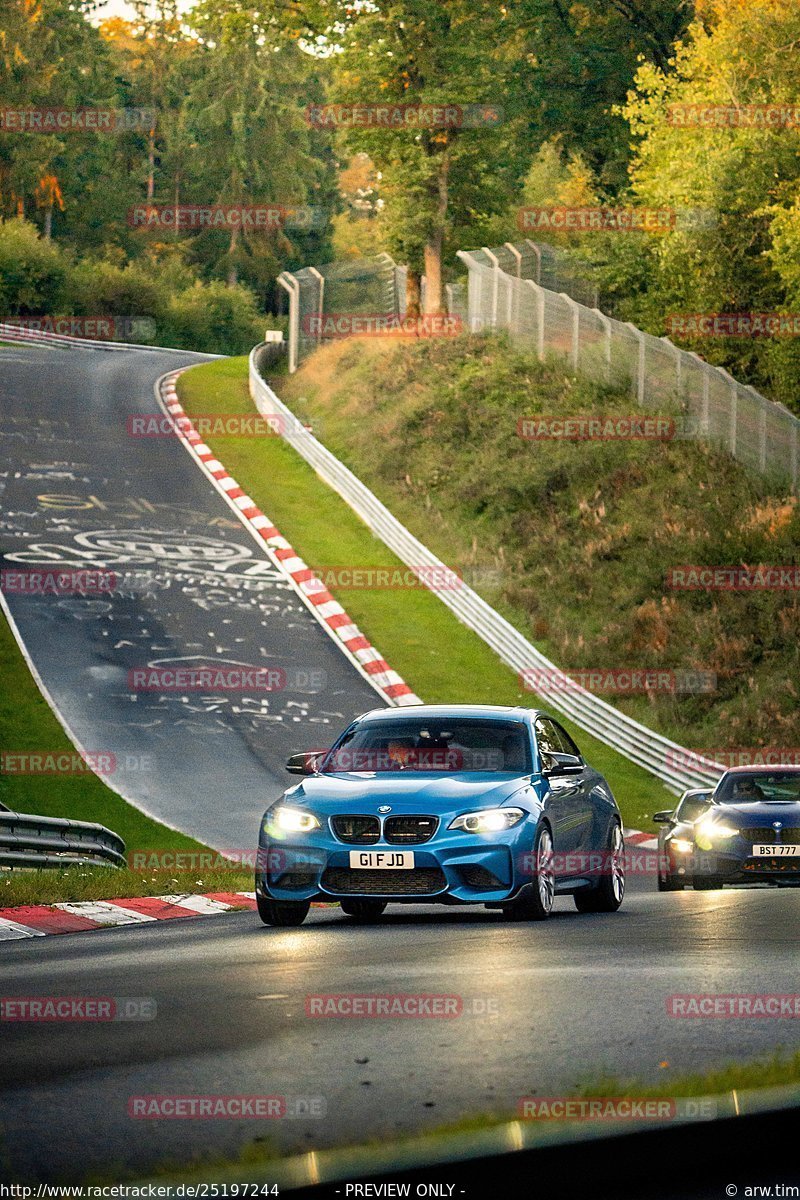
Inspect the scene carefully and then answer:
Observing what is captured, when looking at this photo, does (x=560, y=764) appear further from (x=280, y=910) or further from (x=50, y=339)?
(x=50, y=339)

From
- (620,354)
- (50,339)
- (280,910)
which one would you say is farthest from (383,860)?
(50,339)

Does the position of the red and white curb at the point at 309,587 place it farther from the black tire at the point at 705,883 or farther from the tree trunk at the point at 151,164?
the tree trunk at the point at 151,164

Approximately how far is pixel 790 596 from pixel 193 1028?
2637cm

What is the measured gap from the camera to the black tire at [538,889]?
40.9 feet

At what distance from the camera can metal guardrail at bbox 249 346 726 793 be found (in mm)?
27266

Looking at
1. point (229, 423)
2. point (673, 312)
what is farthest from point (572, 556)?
point (229, 423)

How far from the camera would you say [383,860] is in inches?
477

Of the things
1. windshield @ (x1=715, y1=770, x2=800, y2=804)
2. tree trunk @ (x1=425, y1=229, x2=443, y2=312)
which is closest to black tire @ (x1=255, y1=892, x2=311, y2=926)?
windshield @ (x1=715, y1=770, x2=800, y2=804)

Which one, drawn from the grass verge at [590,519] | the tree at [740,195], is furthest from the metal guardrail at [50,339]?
the tree at [740,195]

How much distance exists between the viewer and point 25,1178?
15.3 ft

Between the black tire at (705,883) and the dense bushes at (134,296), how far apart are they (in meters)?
75.9

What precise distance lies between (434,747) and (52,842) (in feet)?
15.9

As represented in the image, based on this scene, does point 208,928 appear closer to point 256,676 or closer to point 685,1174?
point 685,1174

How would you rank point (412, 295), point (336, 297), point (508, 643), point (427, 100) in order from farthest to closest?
1. point (336, 297)
2. point (412, 295)
3. point (427, 100)
4. point (508, 643)
